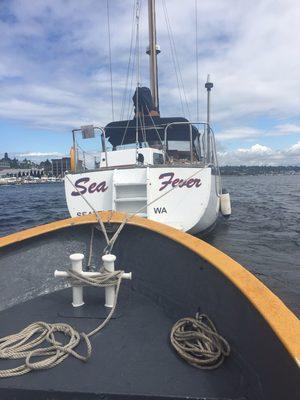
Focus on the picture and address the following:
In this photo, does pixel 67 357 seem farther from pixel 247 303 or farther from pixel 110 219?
pixel 110 219

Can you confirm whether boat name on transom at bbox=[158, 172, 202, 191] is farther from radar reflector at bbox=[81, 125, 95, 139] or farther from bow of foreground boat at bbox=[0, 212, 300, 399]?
bow of foreground boat at bbox=[0, 212, 300, 399]

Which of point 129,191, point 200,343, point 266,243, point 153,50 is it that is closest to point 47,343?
point 200,343

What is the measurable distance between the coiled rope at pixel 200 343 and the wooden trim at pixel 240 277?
0.47 meters

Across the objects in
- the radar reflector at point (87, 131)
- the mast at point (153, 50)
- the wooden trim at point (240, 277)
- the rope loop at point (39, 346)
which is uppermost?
the mast at point (153, 50)

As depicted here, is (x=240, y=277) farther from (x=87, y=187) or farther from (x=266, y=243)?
(x=266, y=243)

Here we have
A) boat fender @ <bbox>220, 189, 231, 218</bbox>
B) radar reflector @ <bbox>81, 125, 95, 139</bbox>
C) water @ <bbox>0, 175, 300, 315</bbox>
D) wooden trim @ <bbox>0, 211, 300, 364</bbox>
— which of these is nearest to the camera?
wooden trim @ <bbox>0, 211, 300, 364</bbox>

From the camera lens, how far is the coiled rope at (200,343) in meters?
2.36

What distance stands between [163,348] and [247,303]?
86cm

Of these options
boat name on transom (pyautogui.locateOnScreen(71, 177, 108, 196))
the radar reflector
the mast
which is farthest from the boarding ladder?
the mast

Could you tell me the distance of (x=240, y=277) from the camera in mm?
2393

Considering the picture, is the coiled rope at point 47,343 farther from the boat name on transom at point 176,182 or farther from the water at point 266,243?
the boat name on transom at point 176,182

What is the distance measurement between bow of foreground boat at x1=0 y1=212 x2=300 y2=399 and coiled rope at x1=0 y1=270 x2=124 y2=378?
0.05m

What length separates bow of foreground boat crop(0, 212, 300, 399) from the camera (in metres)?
2.00

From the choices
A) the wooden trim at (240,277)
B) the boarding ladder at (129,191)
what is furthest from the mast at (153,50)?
the wooden trim at (240,277)
